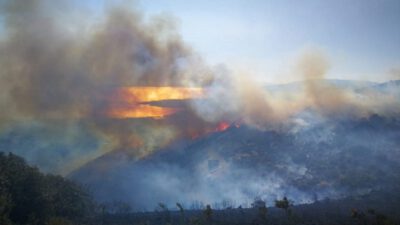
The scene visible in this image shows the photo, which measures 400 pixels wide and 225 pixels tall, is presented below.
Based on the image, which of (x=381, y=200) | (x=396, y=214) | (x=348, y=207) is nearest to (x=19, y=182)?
(x=396, y=214)

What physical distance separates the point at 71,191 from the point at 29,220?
3115 centimetres

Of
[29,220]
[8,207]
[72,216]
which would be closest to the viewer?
[8,207]

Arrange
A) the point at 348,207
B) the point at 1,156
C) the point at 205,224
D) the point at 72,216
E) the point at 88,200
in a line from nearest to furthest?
the point at 1,156
the point at 72,216
the point at 88,200
the point at 205,224
the point at 348,207

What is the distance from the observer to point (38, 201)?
70.6 metres

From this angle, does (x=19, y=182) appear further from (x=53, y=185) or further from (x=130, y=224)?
(x=130, y=224)

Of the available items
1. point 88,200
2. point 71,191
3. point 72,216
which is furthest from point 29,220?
point 88,200

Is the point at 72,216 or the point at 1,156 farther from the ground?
the point at 1,156

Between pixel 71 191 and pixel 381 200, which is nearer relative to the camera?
pixel 71 191

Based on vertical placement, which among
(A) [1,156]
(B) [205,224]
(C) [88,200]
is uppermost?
(A) [1,156]

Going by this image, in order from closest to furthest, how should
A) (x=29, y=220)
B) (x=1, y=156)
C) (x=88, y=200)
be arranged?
(x=29, y=220) → (x=1, y=156) → (x=88, y=200)

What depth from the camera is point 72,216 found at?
292ft

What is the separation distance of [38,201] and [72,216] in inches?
790

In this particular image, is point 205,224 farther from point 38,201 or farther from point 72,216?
point 38,201

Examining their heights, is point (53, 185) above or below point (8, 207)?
above
